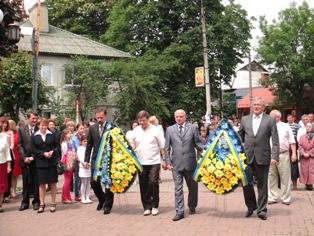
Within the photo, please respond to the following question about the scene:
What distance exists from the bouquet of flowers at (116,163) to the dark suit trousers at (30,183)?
147cm

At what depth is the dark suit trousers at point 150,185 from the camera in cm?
1007

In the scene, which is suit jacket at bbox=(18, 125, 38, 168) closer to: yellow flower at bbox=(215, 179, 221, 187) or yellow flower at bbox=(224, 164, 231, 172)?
yellow flower at bbox=(215, 179, 221, 187)

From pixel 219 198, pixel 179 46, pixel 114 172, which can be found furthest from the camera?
pixel 179 46

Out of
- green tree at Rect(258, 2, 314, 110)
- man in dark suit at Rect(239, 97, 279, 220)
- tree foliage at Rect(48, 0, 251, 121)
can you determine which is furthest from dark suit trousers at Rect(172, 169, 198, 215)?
green tree at Rect(258, 2, 314, 110)

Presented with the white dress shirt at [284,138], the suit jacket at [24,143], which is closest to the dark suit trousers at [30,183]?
the suit jacket at [24,143]

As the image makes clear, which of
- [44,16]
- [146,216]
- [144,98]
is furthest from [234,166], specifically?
[44,16]

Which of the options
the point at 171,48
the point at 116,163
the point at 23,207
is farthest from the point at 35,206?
the point at 171,48

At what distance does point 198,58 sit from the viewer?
3778 cm

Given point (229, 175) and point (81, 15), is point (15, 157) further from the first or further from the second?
point (81, 15)

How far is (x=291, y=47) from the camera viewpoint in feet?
142

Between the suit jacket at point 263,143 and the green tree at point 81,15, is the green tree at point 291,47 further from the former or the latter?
the suit jacket at point 263,143

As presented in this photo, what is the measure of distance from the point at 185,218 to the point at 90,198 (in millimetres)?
3582

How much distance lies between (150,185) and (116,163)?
762 millimetres

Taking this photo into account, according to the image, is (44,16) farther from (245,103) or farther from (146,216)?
(146,216)
